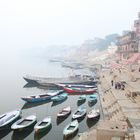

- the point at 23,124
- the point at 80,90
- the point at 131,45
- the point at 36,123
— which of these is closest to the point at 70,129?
the point at 36,123

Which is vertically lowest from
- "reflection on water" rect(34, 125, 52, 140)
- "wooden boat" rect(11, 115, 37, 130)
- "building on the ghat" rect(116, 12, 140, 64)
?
"reflection on water" rect(34, 125, 52, 140)

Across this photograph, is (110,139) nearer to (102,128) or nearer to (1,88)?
(102,128)

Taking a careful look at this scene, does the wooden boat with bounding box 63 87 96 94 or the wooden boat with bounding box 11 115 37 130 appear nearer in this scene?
the wooden boat with bounding box 11 115 37 130

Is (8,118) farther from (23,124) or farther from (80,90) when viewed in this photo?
(80,90)

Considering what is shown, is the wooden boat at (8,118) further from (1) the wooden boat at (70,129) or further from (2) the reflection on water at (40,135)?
(1) the wooden boat at (70,129)

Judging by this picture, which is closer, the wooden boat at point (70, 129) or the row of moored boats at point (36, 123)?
the wooden boat at point (70, 129)

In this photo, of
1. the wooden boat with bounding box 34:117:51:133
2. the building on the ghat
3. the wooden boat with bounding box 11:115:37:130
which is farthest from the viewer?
the building on the ghat

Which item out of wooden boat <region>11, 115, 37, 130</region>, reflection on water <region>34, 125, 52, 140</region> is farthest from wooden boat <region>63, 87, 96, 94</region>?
reflection on water <region>34, 125, 52, 140</region>

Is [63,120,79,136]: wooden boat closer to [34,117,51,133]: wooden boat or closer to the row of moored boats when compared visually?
the row of moored boats

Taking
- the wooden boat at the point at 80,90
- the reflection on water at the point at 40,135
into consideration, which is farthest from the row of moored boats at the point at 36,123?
the wooden boat at the point at 80,90

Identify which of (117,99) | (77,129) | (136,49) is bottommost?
(77,129)

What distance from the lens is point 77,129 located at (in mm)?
33000

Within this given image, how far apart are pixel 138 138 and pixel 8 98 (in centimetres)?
3749

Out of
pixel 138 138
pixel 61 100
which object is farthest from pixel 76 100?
pixel 138 138
